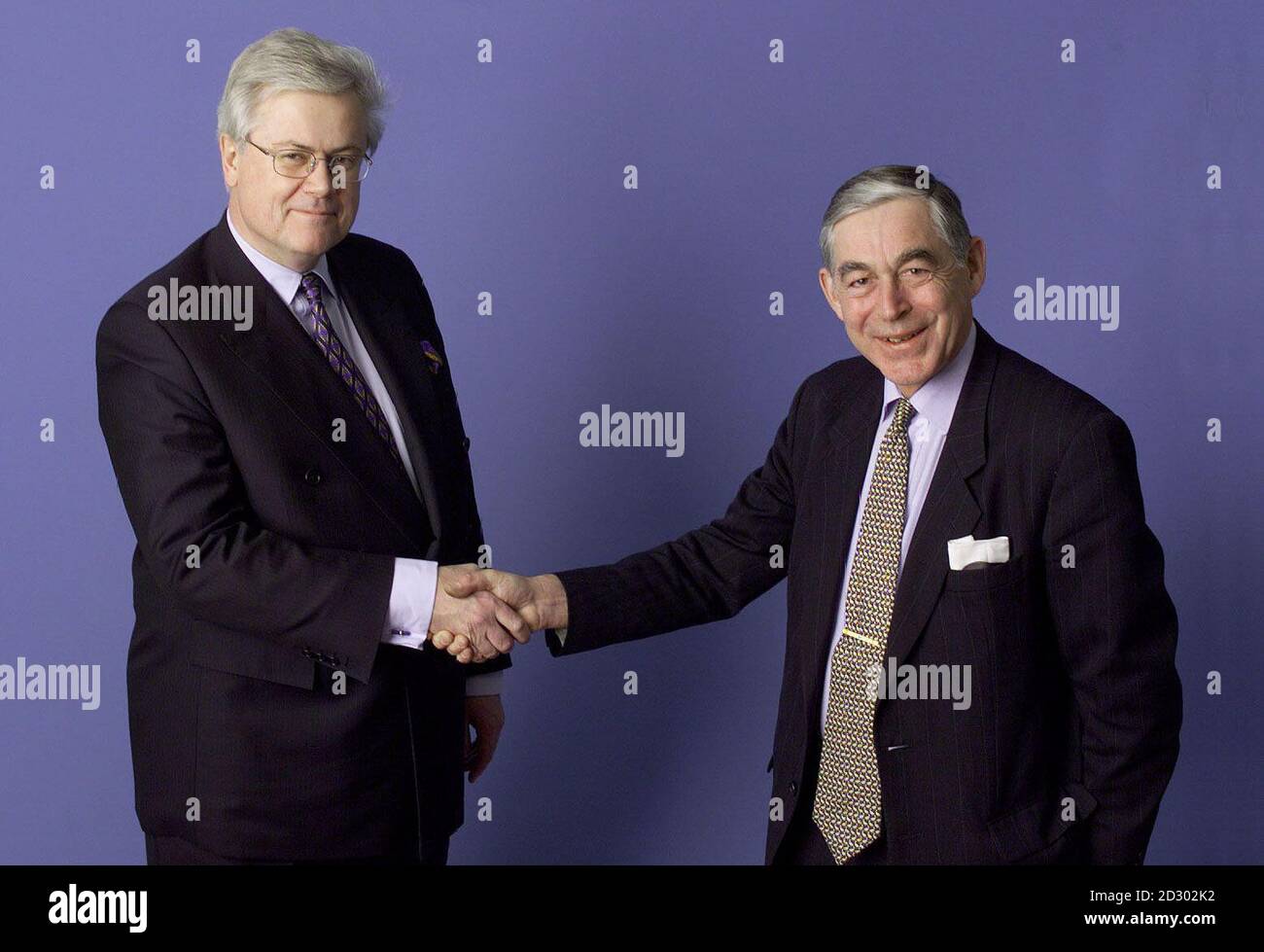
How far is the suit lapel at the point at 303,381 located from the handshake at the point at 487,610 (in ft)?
0.36

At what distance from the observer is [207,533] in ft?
7.63

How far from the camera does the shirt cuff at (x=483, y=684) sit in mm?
2898

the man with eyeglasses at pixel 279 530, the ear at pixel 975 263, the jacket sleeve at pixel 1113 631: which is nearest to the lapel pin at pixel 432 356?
the man with eyeglasses at pixel 279 530

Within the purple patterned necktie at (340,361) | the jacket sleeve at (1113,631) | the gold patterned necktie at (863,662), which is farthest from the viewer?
the purple patterned necktie at (340,361)

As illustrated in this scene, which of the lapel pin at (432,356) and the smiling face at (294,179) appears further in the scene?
the lapel pin at (432,356)

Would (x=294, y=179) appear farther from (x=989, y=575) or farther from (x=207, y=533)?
(x=989, y=575)

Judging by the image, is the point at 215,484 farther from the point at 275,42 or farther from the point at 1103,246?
the point at 1103,246

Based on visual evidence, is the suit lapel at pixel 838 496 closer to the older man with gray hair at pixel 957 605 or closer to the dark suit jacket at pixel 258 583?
the older man with gray hair at pixel 957 605

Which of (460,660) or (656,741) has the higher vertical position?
(460,660)

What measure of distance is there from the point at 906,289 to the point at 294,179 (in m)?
1.00

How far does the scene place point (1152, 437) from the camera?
3.60m

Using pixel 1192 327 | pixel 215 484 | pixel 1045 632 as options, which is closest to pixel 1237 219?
pixel 1192 327

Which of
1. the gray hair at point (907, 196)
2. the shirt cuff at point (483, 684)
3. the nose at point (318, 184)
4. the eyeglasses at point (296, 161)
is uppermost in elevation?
the eyeglasses at point (296, 161)
